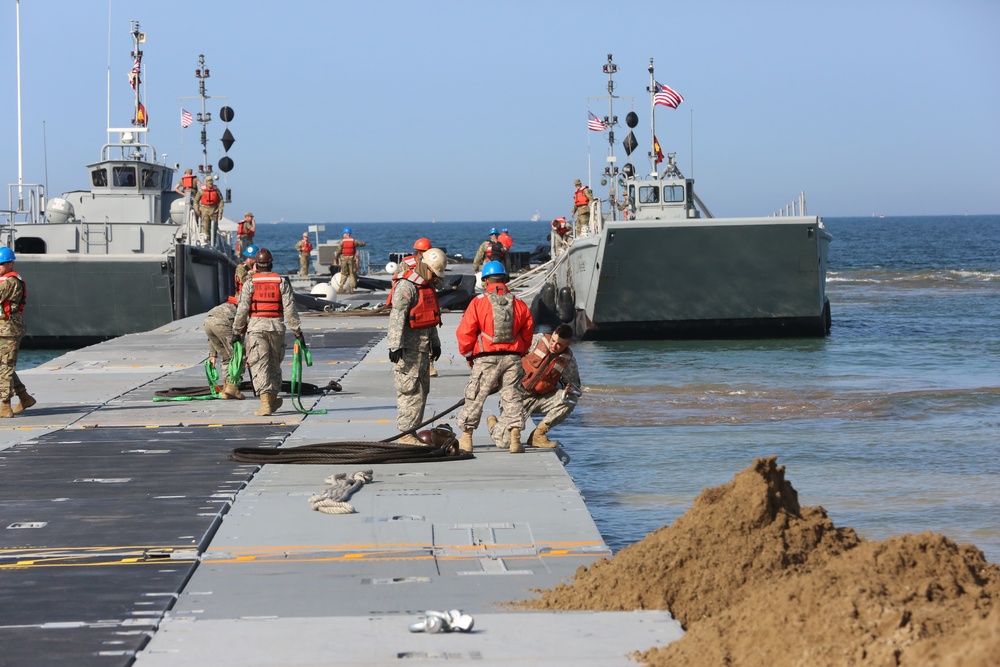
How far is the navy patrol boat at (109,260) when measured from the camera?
28.7 meters

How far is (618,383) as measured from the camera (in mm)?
22172

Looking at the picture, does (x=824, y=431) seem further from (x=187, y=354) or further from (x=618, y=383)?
(x=187, y=354)

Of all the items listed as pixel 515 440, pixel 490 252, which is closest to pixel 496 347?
pixel 515 440

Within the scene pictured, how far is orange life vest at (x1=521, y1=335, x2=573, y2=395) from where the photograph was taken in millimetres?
10781

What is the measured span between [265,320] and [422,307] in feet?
8.34

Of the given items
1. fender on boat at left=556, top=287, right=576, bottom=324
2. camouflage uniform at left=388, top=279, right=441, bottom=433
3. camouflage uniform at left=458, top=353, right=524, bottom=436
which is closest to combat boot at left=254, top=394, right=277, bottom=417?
camouflage uniform at left=388, top=279, right=441, bottom=433

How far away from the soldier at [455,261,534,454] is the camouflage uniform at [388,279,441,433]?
35cm

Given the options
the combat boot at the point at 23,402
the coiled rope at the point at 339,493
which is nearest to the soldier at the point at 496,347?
the coiled rope at the point at 339,493

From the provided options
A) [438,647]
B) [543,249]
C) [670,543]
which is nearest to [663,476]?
[670,543]

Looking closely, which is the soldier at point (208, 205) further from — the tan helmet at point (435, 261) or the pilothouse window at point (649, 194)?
the tan helmet at point (435, 261)

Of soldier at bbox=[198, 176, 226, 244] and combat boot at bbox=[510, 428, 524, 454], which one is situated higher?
soldier at bbox=[198, 176, 226, 244]

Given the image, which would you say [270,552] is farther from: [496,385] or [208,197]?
[208,197]

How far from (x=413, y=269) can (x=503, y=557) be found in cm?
411

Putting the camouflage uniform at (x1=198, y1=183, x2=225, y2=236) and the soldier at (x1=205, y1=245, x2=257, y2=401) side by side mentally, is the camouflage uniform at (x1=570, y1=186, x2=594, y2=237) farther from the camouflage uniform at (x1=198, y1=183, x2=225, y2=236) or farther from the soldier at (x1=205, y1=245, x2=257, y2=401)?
the soldier at (x1=205, y1=245, x2=257, y2=401)
